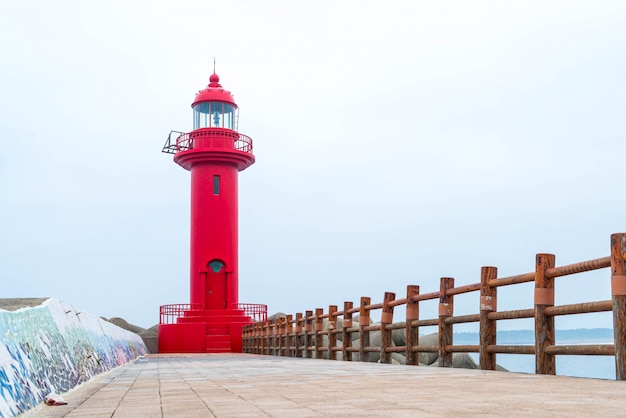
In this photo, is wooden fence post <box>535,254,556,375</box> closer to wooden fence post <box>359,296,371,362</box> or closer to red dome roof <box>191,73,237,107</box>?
wooden fence post <box>359,296,371,362</box>

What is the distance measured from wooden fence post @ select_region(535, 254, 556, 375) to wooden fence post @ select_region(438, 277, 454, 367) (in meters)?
1.98

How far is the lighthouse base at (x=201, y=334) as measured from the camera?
77.6 feet

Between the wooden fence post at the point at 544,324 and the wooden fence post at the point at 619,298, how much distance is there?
0.77m

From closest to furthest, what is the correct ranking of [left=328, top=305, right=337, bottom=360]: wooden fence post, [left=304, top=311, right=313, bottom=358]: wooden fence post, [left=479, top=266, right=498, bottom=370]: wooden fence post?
1. [left=479, top=266, right=498, bottom=370]: wooden fence post
2. [left=328, top=305, right=337, bottom=360]: wooden fence post
3. [left=304, top=311, right=313, bottom=358]: wooden fence post

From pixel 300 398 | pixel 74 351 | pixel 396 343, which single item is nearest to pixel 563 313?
pixel 300 398

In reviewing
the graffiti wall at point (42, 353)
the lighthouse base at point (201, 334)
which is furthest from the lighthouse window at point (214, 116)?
the graffiti wall at point (42, 353)

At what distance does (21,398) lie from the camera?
356 centimetres

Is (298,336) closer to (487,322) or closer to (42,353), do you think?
(487,322)

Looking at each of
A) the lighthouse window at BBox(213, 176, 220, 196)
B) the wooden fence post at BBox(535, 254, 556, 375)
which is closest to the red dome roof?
the lighthouse window at BBox(213, 176, 220, 196)

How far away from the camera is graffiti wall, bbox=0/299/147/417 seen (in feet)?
11.5

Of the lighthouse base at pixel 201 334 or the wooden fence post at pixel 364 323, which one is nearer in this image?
the wooden fence post at pixel 364 323

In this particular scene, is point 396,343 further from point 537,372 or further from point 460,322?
point 537,372

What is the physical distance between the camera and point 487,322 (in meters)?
7.23

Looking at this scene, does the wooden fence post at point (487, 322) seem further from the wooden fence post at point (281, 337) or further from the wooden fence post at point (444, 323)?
the wooden fence post at point (281, 337)
